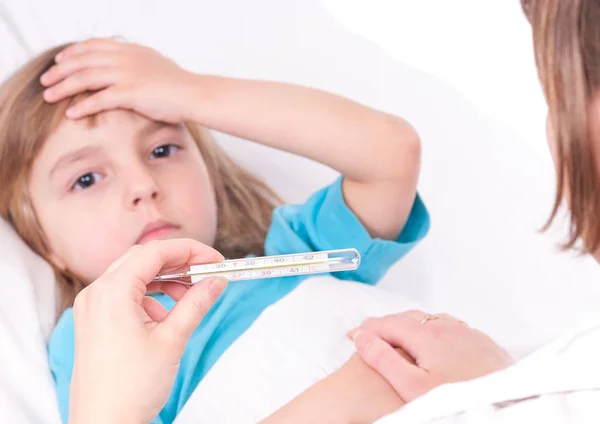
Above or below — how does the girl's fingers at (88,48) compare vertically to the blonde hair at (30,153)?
above

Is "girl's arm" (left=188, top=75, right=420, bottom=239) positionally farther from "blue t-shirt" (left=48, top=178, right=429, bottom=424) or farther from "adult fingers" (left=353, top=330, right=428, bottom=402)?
"adult fingers" (left=353, top=330, right=428, bottom=402)

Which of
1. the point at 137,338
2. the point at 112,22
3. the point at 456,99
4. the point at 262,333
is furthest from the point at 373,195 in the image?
the point at 112,22

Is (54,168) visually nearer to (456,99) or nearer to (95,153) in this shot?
(95,153)

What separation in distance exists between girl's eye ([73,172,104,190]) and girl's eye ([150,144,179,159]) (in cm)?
8

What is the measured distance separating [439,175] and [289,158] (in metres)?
0.26

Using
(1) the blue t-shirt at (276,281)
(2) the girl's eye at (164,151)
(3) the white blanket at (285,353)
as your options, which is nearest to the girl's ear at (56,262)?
(1) the blue t-shirt at (276,281)

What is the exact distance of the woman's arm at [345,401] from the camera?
2.27ft

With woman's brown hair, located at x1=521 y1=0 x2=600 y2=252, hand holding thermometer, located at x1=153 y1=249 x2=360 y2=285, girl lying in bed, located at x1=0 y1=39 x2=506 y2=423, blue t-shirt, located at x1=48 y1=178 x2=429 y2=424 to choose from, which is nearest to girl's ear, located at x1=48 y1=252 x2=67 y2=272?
girl lying in bed, located at x1=0 y1=39 x2=506 y2=423

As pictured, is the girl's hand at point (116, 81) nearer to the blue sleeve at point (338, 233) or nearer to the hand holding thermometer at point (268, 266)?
the blue sleeve at point (338, 233)

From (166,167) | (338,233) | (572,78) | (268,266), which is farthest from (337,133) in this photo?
(572,78)

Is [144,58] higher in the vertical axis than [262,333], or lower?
higher

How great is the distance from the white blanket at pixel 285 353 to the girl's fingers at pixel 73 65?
1.40 feet

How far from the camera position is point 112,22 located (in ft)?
4.13

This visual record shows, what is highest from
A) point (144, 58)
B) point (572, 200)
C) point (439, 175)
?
point (144, 58)
